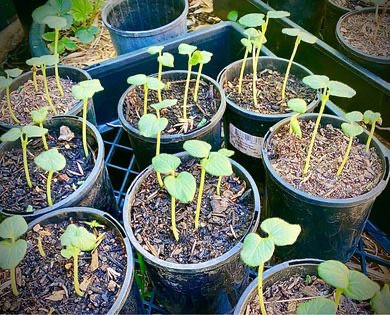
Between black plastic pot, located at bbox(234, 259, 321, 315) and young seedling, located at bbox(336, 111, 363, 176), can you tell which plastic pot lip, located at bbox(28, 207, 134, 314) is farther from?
young seedling, located at bbox(336, 111, 363, 176)

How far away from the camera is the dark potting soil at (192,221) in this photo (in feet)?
3.46

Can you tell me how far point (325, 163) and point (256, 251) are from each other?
449mm

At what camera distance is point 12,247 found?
35.8 inches

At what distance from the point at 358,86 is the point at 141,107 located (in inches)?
28.3

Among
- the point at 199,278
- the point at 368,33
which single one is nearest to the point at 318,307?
the point at 199,278

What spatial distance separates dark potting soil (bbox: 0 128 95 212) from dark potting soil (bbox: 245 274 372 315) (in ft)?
1.76

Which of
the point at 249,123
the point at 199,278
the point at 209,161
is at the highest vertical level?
the point at 209,161

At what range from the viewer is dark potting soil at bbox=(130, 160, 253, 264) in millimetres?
1056

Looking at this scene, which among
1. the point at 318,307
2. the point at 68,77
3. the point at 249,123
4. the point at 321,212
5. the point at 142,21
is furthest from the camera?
the point at 142,21

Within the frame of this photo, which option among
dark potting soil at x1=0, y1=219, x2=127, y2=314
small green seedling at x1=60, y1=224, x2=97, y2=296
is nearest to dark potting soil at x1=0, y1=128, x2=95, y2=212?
dark potting soil at x1=0, y1=219, x2=127, y2=314

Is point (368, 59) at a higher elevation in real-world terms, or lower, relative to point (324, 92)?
lower

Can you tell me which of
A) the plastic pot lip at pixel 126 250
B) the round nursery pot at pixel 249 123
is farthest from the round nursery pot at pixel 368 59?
the plastic pot lip at pixel 126 250

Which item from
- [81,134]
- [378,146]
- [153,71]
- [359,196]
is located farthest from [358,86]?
[81,134]

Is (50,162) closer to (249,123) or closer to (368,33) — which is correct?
(249,123)
